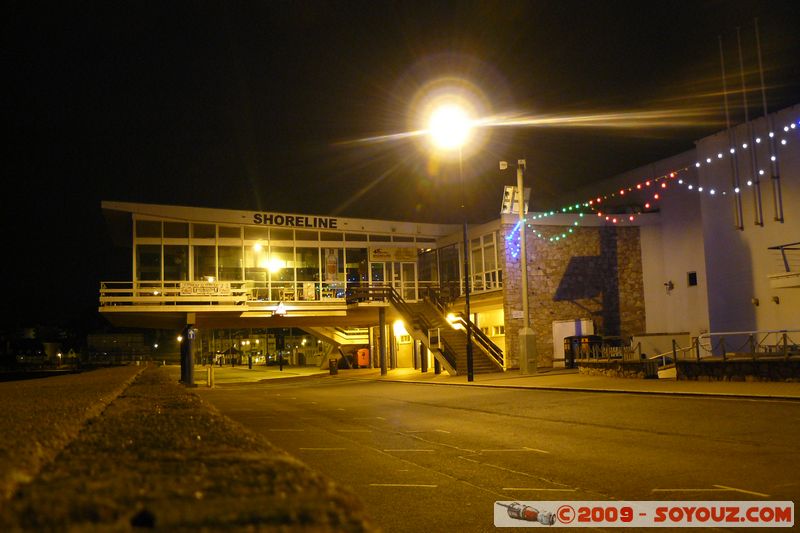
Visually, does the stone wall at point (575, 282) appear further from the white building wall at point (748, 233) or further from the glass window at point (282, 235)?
the glass window at point (282, 235)

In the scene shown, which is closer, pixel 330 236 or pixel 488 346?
pixel 488 346

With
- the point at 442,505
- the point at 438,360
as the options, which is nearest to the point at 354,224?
the point at 438,360

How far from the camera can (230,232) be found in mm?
39812

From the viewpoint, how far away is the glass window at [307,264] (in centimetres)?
4147

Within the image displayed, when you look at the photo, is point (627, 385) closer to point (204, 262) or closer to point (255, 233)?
point (204, 262)

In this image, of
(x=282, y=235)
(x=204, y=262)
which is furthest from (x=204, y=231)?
Result: (x=282, y=235)

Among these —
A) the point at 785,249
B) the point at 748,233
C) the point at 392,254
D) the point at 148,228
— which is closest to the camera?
the point at 785,249

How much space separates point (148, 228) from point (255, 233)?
593 cm

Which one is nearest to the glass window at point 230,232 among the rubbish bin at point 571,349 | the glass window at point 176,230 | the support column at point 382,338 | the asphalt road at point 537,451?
the glass window at point 176,230

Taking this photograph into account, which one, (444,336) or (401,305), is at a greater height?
(401,305)

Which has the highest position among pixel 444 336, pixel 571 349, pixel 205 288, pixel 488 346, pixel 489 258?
pixel 489 258

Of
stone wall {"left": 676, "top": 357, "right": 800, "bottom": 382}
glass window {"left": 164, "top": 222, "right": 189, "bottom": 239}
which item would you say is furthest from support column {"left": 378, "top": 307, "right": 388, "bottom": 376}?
stone wall {"left": 676, "top": 357, "right": 800, "bottom": 382}

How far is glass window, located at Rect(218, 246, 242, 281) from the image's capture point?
39.2 meters

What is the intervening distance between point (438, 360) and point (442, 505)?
26.2 m
